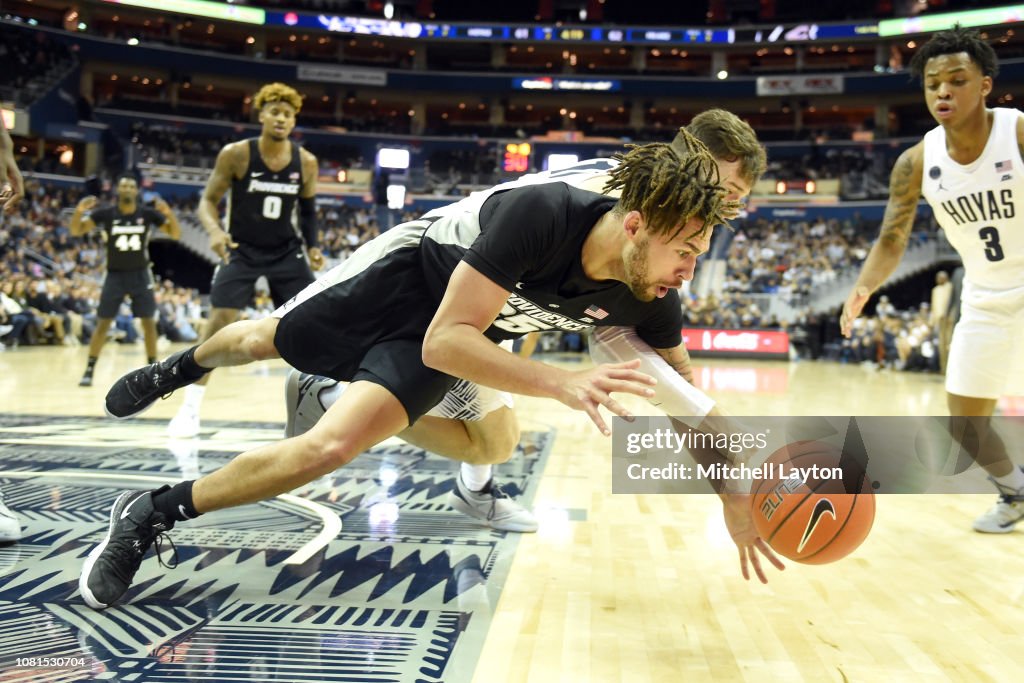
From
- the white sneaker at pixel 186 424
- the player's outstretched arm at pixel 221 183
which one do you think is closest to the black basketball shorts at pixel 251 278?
the player's outstretched arm at pixel 221 183

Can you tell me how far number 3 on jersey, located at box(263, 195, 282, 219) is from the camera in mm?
5316

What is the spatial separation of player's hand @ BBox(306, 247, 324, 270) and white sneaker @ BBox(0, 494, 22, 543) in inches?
103

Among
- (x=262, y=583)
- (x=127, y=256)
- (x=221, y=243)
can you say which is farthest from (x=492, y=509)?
→ (x=127, y=256)

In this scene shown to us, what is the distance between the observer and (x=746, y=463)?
259 centimetres

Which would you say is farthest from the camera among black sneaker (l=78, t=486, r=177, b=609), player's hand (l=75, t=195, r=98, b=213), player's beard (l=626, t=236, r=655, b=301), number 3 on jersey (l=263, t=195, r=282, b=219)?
player's hand (l=75, t=195, r=98, b=213)

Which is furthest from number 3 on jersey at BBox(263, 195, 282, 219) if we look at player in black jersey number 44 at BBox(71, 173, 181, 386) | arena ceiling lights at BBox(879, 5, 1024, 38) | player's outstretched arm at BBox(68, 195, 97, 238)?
arena ceiling lights at BBox(879, 5, 1024, 38)

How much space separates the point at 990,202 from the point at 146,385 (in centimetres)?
399

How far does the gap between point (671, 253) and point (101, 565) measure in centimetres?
197

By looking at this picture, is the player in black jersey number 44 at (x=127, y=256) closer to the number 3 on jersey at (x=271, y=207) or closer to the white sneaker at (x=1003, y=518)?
the number 3 on jersey at (x=271, y=207)

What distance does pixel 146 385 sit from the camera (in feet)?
11.8

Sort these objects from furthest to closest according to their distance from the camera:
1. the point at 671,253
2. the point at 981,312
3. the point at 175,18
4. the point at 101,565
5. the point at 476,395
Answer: the point at 175,18 < the point at 981,312 < the point at 476,395 < the point at 101,565 < the point at 671,253

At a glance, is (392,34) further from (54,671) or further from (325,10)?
(54,671)

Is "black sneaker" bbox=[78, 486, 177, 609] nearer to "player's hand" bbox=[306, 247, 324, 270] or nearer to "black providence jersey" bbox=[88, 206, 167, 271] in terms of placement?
"player's hand" bbox=[306, 247, 324, 270]

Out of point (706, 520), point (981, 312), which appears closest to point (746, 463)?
point (706, 520)
